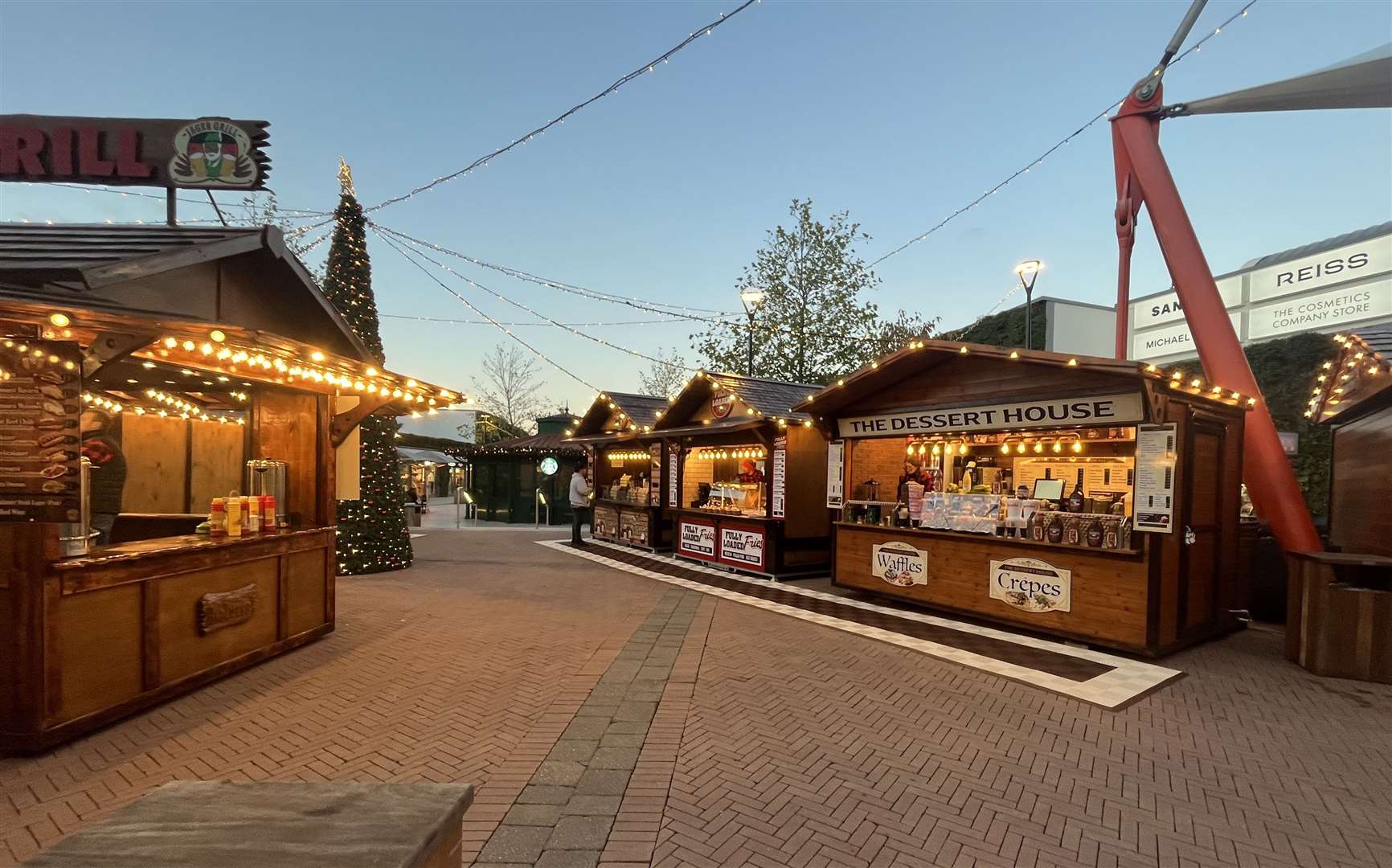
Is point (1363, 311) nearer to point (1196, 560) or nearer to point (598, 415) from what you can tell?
point (1196, 560)

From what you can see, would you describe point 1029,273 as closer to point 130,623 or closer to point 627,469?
Answer: point 627,469

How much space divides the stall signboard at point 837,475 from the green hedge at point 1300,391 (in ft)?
32.6

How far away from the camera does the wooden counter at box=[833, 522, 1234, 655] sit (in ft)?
20.9

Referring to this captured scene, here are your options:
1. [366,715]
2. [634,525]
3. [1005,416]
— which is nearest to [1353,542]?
[1005,416]

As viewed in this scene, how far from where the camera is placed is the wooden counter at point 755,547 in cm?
1076

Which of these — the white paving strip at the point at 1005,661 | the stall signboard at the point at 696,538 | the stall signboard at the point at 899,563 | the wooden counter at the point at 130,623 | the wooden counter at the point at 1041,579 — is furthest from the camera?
the stall signboard at the point at 696,538

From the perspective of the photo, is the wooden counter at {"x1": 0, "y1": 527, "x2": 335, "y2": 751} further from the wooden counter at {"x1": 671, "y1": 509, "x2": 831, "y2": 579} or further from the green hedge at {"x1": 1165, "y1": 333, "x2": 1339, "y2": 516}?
the green hedge at {"x1": 1165, "y1": 333, "x2": 1339, "y2": 516}

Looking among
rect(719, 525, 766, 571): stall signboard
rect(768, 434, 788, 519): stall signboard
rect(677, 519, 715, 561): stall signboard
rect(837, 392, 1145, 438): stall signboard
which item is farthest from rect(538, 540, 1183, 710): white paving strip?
rect(837, 392, 1145, 438): stall signboard

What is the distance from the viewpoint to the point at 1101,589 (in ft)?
21.7

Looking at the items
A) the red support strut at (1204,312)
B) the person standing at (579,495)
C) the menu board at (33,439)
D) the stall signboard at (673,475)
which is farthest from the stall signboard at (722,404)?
the menu board at (33,439)

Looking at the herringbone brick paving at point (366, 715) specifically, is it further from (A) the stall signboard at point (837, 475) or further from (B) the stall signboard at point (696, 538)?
(B) the stall signboard at point (696, 538)

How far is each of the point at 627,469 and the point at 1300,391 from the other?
16199 millimetres

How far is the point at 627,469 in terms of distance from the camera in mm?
17719

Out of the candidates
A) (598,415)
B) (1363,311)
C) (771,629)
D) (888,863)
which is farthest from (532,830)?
(1363,311)
